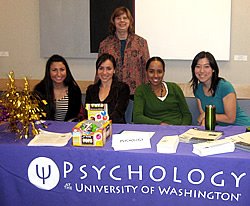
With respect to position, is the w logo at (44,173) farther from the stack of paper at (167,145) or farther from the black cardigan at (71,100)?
the black cardigan at (71,100)

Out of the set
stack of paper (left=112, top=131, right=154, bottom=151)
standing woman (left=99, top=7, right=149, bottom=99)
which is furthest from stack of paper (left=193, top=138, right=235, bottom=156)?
standing woman (left=99, top=7, right=149, bottom=99)

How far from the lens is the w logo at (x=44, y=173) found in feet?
6.68

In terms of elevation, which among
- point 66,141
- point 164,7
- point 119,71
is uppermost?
point 164,7

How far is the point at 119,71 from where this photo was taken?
369cm

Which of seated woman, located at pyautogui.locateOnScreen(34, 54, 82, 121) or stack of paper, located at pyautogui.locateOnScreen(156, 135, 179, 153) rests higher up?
seated woman, located at pyautogui.locateOnScreen(34, 54, 82, 121)

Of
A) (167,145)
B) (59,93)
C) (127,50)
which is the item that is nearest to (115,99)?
(59,93)

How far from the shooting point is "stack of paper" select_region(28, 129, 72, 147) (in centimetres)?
208

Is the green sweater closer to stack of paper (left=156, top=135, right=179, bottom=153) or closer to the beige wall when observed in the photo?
stack of paper (left=156, top=135, right=179, bottom=153)

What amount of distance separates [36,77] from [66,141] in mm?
3474

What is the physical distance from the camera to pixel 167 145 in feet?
6.38

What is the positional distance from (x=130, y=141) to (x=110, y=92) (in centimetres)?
110

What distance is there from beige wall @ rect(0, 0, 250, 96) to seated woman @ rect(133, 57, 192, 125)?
1912 mm

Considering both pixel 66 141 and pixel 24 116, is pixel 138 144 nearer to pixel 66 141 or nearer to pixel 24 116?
pixel 66 141

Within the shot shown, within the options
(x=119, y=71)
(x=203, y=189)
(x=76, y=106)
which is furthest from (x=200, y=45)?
(x=203, y=189)
